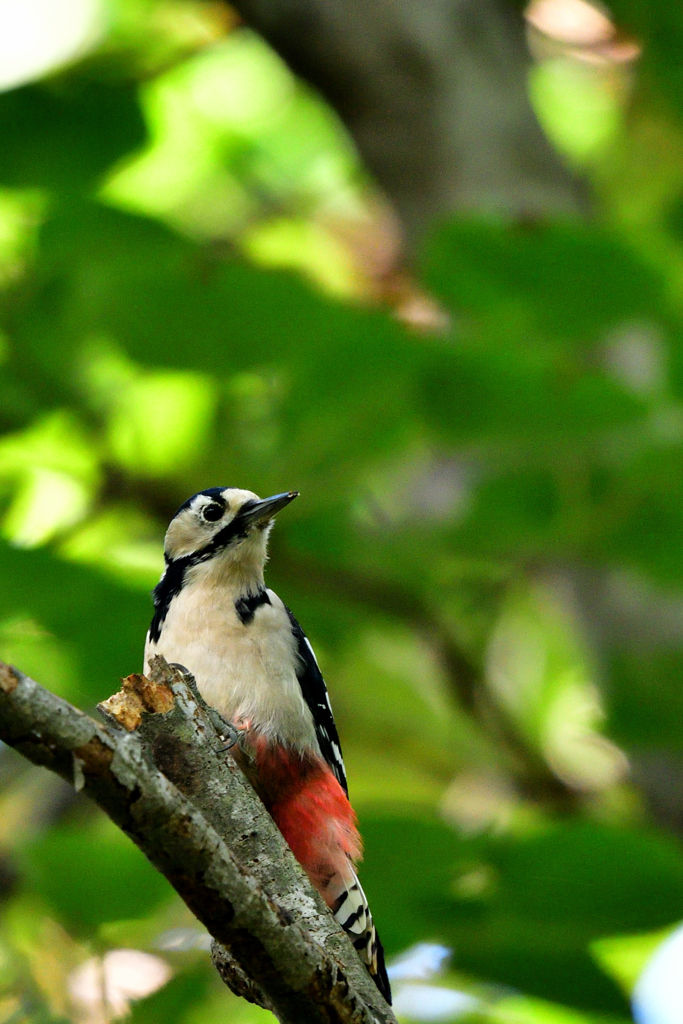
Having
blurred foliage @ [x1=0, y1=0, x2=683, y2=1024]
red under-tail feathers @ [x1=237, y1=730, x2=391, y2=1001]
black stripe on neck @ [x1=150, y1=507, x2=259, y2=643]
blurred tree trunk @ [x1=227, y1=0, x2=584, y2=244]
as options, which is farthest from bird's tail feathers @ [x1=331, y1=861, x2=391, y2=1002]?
blurred tree trunk @ [x1=227, y1=0, x2=584, y2=244]

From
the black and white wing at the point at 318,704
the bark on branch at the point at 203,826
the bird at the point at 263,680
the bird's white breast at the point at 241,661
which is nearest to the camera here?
the bark on branch at the point at 203,826

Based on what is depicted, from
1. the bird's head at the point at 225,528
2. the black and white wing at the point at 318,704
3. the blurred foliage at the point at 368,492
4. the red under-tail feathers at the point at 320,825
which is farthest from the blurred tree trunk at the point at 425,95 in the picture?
the red under-tail feathers at the point at 320,825

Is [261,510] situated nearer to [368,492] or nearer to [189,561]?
[189,561]

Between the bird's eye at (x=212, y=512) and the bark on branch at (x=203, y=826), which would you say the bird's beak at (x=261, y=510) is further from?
the bark on branch at (x=203, y=826)

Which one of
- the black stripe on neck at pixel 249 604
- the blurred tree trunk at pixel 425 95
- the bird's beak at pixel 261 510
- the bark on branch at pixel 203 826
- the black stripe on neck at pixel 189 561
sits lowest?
the bark on branch at pixel 203 826

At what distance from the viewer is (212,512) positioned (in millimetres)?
4520

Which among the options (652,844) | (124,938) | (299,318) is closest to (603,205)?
(299,318)

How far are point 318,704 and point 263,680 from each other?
33 cm

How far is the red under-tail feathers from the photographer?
3580 mm

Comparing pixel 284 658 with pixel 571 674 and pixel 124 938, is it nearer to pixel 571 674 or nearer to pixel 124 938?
pixel 124 938

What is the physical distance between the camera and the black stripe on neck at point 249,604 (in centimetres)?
422

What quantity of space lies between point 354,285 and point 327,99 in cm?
105

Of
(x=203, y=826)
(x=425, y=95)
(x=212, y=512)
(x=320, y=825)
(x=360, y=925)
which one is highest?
(x=425, y=95)

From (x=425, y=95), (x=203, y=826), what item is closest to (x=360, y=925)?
(x=203, y=826)
